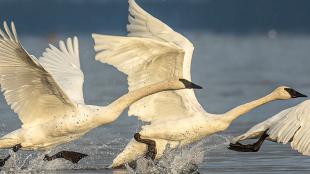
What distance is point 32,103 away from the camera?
52.0 ft

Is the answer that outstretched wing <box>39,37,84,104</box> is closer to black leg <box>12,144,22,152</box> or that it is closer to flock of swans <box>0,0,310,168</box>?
flock of swans <box>0,0,310,168</box>

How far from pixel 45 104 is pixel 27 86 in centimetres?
35

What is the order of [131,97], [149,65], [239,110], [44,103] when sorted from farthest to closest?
[149,65] → [239,110] → [44,103] → [131,97]

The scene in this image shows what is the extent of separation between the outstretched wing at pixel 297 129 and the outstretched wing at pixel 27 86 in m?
2.49

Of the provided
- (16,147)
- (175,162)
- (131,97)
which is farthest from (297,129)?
(16,147)

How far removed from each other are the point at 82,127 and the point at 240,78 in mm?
15120

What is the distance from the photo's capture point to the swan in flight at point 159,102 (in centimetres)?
1584

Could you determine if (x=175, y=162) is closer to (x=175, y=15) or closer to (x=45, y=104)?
(x=45, y=104)

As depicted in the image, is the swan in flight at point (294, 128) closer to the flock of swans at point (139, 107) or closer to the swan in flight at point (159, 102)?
the flock of swans at point (139, 107)

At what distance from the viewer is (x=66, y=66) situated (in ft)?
60.5

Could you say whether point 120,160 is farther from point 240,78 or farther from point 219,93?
point 240,78

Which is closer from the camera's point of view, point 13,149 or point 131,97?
point 131,97

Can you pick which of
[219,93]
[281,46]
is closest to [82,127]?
[219,93]

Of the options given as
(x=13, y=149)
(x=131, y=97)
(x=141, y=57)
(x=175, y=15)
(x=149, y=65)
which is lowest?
(x=175, y=15)
